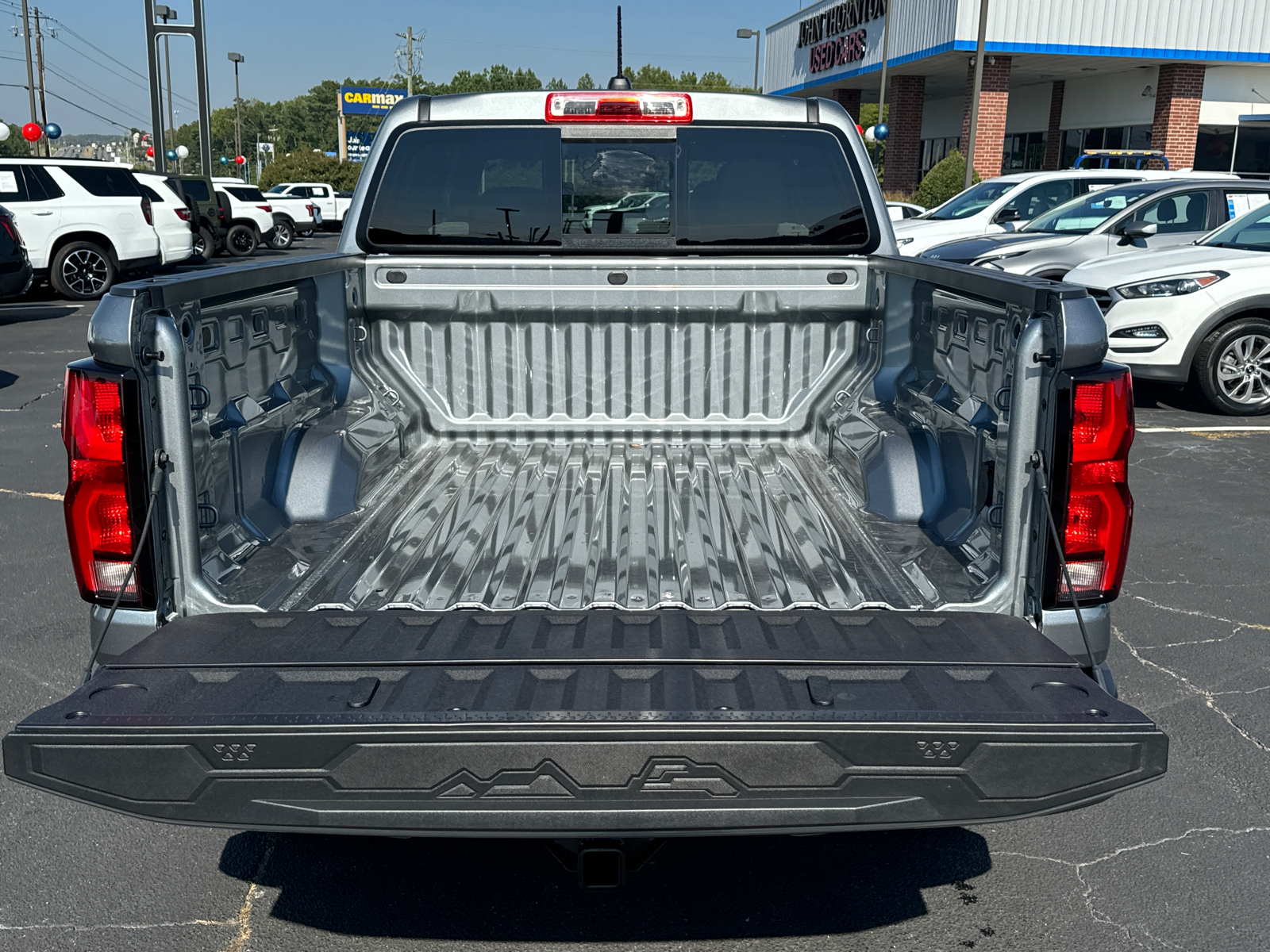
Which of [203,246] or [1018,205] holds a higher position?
[1018,205]

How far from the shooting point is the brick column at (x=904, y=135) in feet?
120

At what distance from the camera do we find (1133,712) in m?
2.19

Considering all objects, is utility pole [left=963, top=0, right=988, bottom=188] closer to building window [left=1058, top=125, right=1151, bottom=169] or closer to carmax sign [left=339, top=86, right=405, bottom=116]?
building window [left=1058, top=125, right=1151, bottom=169]

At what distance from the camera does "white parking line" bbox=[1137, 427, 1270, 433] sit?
889 cm

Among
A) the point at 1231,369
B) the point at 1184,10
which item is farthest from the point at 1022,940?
the point at 1184,10

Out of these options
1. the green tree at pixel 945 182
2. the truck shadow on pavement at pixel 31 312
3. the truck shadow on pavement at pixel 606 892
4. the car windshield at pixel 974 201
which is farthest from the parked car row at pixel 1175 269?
the green tree at pixel 945 182

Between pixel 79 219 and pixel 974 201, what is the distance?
13.2 metres

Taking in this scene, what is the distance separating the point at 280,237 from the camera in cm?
3105

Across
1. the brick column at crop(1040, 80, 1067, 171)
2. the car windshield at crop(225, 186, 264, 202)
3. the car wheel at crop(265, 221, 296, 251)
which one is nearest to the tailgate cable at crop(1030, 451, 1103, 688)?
the car windshield at crop(225, 186, 264, 202)

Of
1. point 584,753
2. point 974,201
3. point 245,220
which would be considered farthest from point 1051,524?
point 245,220

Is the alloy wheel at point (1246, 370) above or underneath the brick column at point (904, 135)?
underneath

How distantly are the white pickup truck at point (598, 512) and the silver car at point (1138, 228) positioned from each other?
783cm

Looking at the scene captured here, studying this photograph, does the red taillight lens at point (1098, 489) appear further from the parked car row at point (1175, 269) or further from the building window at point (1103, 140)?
the building window at point (1103, 140)

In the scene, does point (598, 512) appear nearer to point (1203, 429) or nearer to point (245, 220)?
point (1203, 429)
